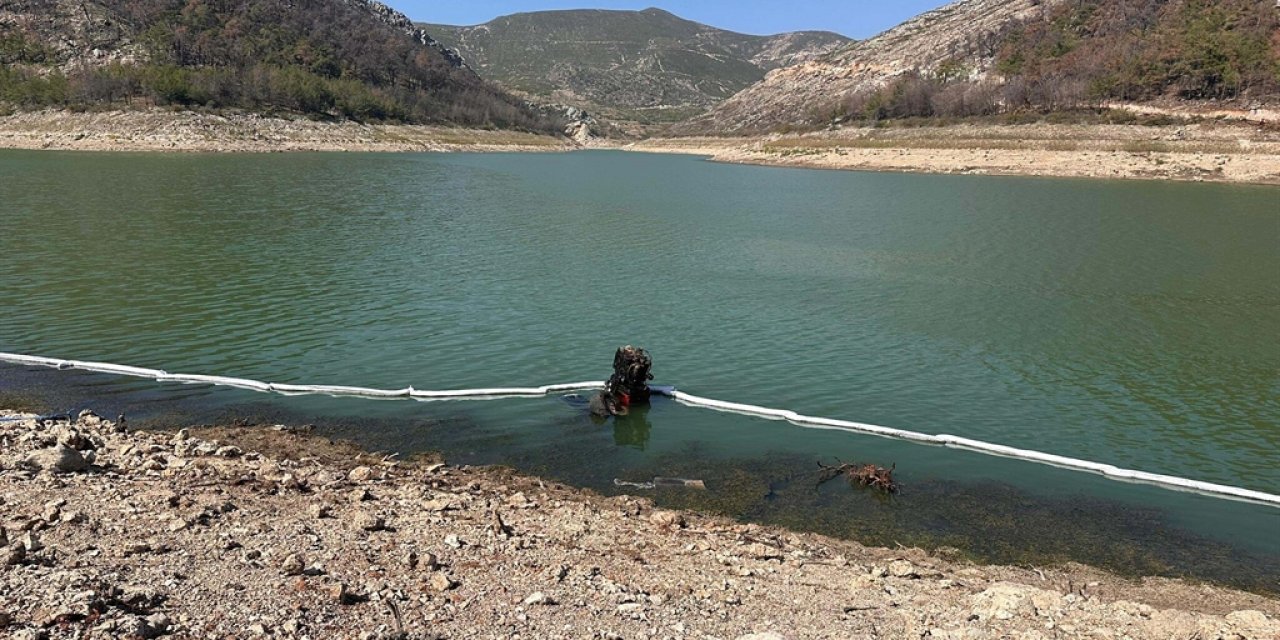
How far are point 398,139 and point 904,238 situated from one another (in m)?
91.4

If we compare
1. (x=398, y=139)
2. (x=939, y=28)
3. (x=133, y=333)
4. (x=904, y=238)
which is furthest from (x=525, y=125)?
(x=133, y=333)

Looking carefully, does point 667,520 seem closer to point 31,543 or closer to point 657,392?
point 657,392

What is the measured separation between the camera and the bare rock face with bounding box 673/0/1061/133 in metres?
138

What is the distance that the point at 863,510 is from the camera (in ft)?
33.1

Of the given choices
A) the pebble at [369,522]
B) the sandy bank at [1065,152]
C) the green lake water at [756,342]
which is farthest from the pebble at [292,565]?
the sandy bank at [1065,152]

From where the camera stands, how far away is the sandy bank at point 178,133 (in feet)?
268

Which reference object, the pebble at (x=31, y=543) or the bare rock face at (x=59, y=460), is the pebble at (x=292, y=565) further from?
the bare rock face at (x=59, y=460)

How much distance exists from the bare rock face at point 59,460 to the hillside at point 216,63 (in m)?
100

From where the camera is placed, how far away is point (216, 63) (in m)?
120

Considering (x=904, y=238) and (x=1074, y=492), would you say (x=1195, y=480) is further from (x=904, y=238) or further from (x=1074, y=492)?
(x=904, y=238)

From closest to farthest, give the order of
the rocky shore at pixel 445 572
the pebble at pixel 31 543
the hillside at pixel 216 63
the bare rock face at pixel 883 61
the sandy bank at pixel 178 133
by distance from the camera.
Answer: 1. the rocky shore at pixel 445 572
2. the pebble at pixel 31 543
3. the sandy bank at pixel 178 133
4. the hillside at pixel 216 63
5. the bare rock face at pixel 883 61

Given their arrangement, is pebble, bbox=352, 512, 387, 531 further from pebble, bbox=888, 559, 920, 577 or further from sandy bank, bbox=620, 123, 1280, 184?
sandy bank, bbox=620, 123, 1280, 184

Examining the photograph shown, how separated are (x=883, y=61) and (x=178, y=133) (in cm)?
12633

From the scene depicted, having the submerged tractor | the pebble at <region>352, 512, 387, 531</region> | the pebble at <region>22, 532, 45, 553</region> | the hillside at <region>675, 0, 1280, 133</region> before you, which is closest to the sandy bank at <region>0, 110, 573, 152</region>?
the hillside at <region>675, 0, 1280, 133</region>
